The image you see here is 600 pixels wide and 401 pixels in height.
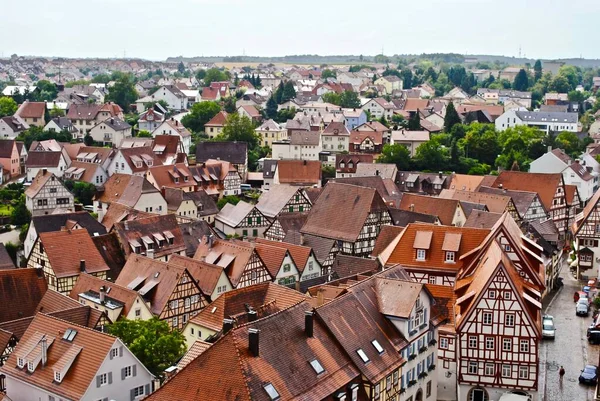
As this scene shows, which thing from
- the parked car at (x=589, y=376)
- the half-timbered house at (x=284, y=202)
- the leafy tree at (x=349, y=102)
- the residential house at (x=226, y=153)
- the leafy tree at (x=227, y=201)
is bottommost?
the parked car at (x=589, y=376)

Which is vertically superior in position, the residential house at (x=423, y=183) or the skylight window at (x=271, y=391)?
the skylight window at (x=271, y=391)

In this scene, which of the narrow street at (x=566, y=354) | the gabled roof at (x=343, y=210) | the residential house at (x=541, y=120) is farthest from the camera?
the residential house at (x=541, y=120)

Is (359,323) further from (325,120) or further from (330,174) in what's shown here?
(325,120)

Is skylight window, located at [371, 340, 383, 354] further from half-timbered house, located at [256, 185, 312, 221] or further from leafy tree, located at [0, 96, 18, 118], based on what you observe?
leafy tree, located at [0, 96, 18, 118]

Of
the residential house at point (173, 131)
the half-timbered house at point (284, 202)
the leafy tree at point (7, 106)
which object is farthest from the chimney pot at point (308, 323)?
the leafy tree at point (7, 106)

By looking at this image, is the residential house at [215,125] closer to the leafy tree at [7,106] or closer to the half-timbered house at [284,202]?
the leafy tree at [7,106]

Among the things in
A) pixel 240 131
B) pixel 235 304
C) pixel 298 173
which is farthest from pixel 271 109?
pixel 235 304
